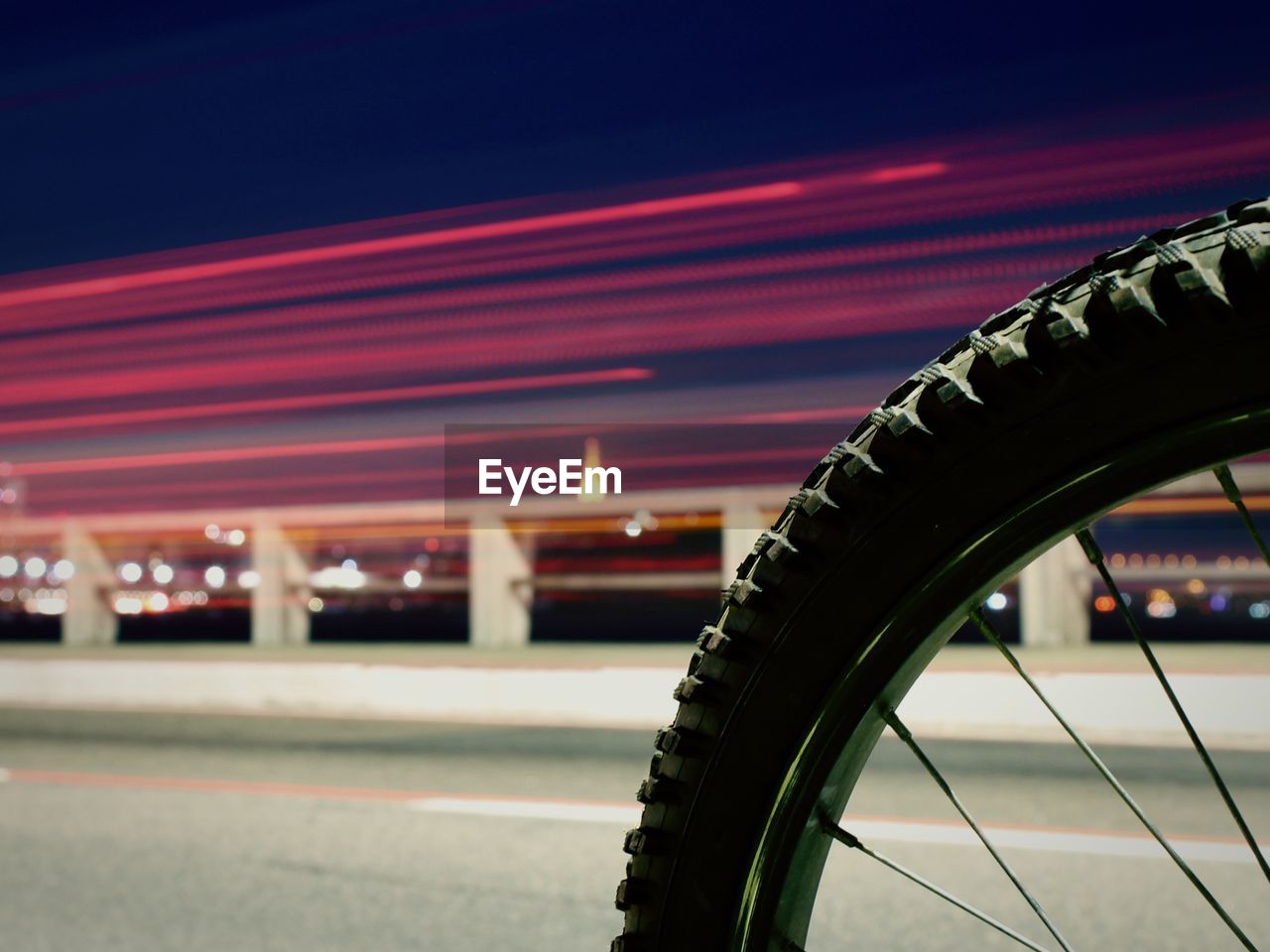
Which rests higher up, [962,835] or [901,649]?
[901,649]

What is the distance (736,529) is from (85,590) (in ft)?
24.9

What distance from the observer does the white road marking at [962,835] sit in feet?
17.0

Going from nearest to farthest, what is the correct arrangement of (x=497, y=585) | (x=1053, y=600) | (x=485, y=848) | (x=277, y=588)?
(x=485, y=848), (x=1053, y=600), (x=497, y=585), (x=277, y=588)

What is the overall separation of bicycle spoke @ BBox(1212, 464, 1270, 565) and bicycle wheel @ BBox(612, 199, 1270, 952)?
0.19 feet

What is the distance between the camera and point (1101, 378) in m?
1.13

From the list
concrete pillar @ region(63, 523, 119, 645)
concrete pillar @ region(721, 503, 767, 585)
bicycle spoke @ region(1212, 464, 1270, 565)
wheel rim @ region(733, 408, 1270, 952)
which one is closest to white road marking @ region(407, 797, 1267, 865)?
wheel rim @ region(733, 408, 1270, 952)

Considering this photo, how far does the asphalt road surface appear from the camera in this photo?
4.25m

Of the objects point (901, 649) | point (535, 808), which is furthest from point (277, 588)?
point (901, 649)

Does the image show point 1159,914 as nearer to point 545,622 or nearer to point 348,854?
point 348,854

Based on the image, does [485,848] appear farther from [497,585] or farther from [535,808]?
[497,585]

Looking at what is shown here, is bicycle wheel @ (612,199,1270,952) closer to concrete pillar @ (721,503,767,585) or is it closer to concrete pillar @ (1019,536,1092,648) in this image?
concrete pillar @ (721,503,767,585)

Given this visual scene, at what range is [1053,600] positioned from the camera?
10.4 m

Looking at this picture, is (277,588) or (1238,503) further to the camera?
(277,588)

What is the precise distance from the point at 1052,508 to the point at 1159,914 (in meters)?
3.72
